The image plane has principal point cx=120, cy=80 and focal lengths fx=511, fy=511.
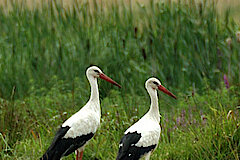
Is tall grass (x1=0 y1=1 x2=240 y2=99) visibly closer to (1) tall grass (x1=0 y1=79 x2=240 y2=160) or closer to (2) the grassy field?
(2) the grassy field

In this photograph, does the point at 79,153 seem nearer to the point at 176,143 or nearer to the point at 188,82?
the point at 176,143

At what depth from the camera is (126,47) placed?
866 cm

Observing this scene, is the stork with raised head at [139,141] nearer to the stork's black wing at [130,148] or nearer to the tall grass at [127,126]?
the stork's black wing at [130,148]

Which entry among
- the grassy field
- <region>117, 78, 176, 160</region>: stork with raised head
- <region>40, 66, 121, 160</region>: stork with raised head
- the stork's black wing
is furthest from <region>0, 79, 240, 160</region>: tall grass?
the stork's black wing

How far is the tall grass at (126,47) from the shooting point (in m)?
8.42

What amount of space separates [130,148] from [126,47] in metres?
4.11

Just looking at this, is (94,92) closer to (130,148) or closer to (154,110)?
(154,110)

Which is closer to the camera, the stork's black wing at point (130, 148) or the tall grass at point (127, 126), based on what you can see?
the stork's black wing at point (130, 148)

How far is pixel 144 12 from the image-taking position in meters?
8.91

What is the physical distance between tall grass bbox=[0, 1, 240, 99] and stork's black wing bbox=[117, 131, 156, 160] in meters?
3.38

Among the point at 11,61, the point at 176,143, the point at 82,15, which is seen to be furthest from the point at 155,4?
the point at 176,143

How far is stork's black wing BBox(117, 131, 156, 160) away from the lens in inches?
184

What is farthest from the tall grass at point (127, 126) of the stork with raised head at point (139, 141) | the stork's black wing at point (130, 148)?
the stork's black wing at point (130, 148)

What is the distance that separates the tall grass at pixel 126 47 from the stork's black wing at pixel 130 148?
3383 millimetres
